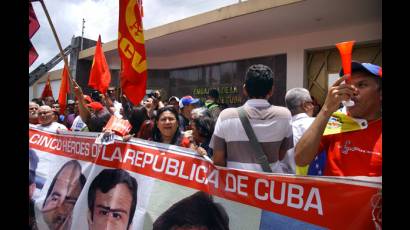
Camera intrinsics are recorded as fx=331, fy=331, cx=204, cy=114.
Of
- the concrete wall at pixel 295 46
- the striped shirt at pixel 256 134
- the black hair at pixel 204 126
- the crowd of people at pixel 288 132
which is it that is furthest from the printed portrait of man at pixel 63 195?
the concrete wall at pixel 295 46

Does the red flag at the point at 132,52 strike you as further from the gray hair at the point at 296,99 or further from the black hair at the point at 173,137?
the gray hair at the point at 296,99

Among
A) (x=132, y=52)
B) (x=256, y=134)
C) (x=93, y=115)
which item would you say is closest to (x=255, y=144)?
(x=256, y=134)

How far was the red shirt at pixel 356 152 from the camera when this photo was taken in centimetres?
171

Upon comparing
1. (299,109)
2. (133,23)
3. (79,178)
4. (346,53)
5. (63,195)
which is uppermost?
(133,23)

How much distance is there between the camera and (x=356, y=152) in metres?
1.77

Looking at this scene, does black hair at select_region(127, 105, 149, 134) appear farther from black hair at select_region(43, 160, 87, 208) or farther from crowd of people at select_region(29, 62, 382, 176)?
black hair at select_region(43, 160, 87, 208)

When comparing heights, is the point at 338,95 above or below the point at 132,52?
below

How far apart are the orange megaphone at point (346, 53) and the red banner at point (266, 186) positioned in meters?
0.57

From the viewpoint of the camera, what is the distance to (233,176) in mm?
2051

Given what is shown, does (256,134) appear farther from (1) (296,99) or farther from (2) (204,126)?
(1) (296,99)

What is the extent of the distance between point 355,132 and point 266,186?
0.58 metres

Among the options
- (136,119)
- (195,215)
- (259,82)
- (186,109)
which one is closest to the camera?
(195,215)

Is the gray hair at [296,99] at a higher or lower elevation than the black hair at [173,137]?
higher
